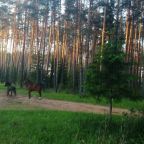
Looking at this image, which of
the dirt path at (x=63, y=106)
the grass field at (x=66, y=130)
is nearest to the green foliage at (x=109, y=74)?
the grass field at (x=66, y=130)

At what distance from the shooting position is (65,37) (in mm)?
57562

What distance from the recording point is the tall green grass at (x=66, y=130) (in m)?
11.5

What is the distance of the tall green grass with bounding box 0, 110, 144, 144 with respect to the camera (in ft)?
37.7

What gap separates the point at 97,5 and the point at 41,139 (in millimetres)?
31491

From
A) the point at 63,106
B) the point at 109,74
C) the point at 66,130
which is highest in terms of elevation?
the point at 109,74

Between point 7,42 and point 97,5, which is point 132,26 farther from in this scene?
point 7,42

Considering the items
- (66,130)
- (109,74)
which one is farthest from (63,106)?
(66,130)

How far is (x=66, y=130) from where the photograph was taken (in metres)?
13.7

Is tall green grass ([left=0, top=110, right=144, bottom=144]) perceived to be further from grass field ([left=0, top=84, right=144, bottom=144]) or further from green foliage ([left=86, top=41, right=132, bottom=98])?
green foliage ([left=86, top=41, right=132, bottom=98])

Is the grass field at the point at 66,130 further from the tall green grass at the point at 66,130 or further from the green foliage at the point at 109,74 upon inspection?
the green foliage at the point at 109,74

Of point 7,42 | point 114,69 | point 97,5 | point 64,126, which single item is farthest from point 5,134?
point 7,42

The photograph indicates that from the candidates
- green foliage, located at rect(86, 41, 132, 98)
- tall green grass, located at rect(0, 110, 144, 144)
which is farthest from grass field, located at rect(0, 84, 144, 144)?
green foliage, located at rect(86, 41, 132, 98)

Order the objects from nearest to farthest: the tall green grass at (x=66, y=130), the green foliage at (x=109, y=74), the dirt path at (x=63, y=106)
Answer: the tall green grass at (x=66, y=130)
the green foliage at (x=109, y=74)
the dirt path at (x=63, y=106)

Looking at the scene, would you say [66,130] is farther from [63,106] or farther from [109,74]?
[63,106]
